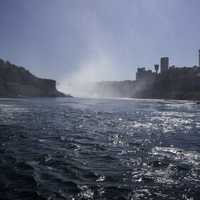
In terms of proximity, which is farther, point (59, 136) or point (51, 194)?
point (59, 136)

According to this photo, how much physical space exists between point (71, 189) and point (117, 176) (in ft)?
12.0

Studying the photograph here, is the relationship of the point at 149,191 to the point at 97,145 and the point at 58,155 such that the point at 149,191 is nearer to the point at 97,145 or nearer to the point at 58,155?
the point at 58,155

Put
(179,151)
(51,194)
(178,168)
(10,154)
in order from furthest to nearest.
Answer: (179,151), (10,154), (178,168), (51,194)

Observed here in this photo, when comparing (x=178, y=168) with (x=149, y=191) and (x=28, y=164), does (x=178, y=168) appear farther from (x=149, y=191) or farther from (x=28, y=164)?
(x=28, y=164)

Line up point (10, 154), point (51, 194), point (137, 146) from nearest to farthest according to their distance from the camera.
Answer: point (51, 194) → point (10, 154) → point (137, 146)

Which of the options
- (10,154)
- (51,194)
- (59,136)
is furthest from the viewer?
(59,136)

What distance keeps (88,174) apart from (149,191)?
171 inches

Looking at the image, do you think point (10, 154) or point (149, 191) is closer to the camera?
point (149, 191)

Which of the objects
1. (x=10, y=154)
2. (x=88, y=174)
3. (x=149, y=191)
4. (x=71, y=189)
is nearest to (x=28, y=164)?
(x=10, y=154)

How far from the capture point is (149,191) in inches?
579

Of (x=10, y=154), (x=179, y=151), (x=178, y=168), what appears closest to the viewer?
(x=178, y=168)

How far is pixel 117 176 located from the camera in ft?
56.6

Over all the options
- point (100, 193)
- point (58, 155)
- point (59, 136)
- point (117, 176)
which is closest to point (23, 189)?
point (100, 193)

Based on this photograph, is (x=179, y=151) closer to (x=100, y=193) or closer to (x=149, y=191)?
(x=149, y=191)
